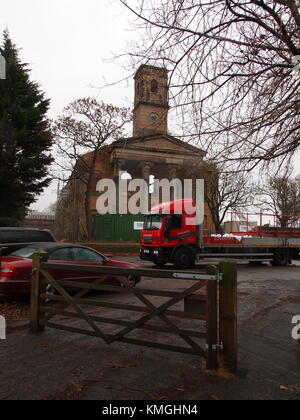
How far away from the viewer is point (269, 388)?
10.8 ft

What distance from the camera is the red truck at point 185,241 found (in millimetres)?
14289

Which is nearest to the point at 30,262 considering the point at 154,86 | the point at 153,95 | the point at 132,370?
the point at 132,370

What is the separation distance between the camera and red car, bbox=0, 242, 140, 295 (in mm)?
6660

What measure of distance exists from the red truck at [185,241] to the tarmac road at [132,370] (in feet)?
29.2

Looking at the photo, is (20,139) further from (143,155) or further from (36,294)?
(36,294)

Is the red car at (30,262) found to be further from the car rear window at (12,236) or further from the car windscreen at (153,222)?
the car windscreen at (153,222)

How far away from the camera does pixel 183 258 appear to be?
1434cm

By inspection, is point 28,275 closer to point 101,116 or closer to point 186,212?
point 186,212

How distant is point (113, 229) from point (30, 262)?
65.7 ft

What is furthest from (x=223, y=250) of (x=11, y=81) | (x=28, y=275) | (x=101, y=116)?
(x=11, y=81)

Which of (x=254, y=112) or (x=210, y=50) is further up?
(x=210, y=50)

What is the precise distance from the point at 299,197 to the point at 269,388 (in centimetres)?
3771

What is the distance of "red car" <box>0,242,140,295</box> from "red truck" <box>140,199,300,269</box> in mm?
5437
